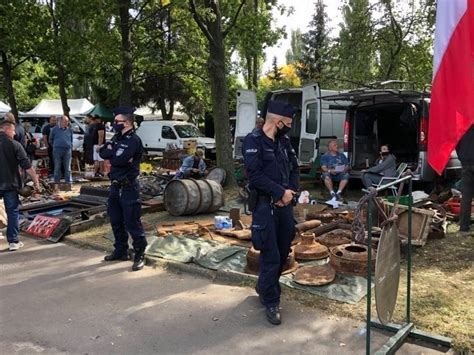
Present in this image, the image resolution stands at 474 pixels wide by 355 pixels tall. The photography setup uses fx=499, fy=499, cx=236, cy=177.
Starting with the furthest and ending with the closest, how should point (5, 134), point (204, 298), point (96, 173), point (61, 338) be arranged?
point (96, 173), point (5, 134), point (204, 298), point (61, 338)

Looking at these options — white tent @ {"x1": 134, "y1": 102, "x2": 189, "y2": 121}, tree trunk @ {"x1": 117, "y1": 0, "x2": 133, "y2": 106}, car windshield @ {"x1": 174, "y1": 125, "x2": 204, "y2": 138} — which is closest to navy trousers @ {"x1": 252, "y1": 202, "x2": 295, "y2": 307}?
tree trunk @ {"x1": 117, "y1": 0, "x2": 133, "y2": 106}

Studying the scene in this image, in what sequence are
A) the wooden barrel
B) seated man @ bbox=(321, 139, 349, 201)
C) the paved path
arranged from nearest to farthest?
1. the paved path
2. the wooden barrel
3. seated man @ bbox=(321, 139, 349, 201)

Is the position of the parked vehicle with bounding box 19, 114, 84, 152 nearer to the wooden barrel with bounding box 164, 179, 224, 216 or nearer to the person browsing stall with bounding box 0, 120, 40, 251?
the wooden barrel with bounding box 164, 179, 224, 216

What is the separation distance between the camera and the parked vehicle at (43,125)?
19438 mm

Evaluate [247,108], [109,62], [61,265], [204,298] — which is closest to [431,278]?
[204,298]

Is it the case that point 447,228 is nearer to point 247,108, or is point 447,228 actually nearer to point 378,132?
point 378,132

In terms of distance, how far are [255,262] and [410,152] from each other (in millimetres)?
6743

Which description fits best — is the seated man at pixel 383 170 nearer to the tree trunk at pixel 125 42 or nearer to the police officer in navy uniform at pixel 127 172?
the police officer in navy uniform at pixel 127 172

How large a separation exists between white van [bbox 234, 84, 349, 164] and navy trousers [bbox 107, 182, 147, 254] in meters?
5.09

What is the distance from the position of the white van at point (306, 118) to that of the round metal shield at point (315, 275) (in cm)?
544

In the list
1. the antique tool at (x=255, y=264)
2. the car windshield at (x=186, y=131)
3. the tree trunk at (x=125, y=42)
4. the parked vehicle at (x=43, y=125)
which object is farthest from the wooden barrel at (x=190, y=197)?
the car windshield at (x=186, y=131)

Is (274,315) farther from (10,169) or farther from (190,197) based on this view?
(190,197)

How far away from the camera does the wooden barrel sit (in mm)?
8828

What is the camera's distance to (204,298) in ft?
16.9
